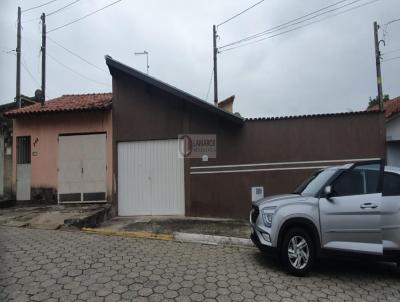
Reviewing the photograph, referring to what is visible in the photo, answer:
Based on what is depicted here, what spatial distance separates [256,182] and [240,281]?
5.42 m

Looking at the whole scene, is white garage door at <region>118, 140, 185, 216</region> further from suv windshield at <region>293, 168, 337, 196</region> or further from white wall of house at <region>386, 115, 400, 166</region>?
white wall of house at <region>386, 115, 400, 166</region>

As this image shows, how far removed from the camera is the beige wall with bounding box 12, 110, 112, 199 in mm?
11062

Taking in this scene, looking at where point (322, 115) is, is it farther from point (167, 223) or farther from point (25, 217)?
point (25, 217)

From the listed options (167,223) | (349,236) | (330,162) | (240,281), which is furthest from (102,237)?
(330,162)

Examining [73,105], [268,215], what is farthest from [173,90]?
Result: [268,215]

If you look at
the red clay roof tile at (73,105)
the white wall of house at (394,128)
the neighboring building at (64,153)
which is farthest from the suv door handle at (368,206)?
the white wall of house at (394,128)

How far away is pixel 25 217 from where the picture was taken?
905cm

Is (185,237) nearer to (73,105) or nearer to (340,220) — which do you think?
(340,220)

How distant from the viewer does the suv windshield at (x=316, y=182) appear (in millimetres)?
5805

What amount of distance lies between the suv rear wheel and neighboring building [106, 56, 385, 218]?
15.7 feet

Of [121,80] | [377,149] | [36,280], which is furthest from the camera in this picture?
[121,80]

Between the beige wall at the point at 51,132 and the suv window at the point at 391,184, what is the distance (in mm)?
8100

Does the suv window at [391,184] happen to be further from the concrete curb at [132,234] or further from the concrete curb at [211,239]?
the concrete curb at [132,234]

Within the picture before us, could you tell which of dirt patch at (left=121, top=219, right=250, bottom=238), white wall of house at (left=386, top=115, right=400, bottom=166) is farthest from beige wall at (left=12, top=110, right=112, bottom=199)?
white wall of house at (left=386, top=115, right=400, bottom=166)
